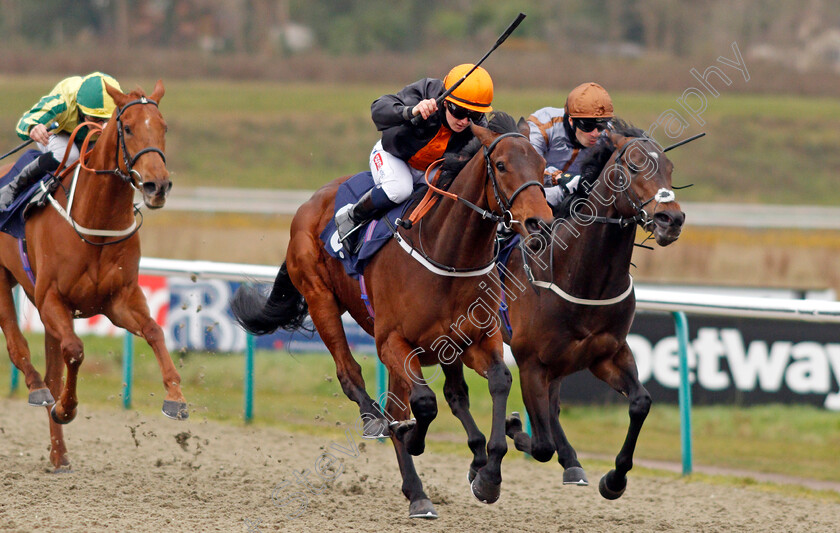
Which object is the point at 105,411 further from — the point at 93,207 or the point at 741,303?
the point at 741,303

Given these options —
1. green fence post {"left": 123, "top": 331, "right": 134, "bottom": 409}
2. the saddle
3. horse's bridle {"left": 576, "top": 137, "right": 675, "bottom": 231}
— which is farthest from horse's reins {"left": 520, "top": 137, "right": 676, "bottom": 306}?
green fence post {"left": 123, "top": 331, "right": 134, "bottom": 409}

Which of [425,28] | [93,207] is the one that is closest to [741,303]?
[93,207]

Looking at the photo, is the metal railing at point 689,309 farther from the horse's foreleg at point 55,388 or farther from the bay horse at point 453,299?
the bay horse at point 453,299

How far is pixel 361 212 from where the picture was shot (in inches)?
205

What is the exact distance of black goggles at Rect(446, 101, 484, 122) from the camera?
4758 millimetres

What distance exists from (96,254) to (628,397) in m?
2.70

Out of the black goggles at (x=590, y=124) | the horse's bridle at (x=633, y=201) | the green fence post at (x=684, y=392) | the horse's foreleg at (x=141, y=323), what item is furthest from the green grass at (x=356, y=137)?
the horse's bridle at (x=633, y=201)

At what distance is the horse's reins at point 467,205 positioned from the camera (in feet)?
14.1

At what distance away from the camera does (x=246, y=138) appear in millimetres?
25000

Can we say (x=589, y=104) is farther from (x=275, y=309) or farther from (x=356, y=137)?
(x=356, y=137)

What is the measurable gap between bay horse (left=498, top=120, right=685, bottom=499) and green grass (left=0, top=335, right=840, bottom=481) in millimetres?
1760

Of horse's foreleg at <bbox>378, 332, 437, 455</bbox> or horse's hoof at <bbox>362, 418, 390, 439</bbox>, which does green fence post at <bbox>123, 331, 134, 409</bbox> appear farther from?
horse's foreleg at <bbox>378, 332, 437, 455</bbox>

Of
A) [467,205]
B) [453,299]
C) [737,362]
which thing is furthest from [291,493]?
[737,362]

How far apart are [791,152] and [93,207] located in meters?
20.7
